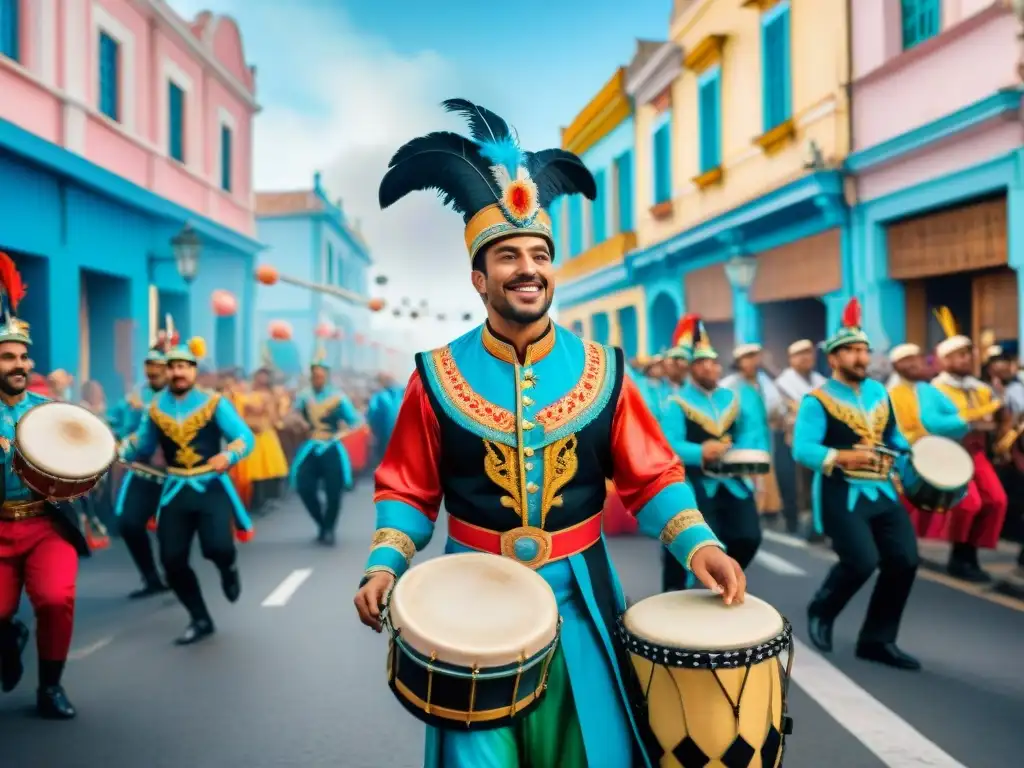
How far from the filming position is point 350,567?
9398 millimetres

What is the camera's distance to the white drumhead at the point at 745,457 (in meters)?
6.48

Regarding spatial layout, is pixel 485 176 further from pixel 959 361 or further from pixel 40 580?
pixel 959 361

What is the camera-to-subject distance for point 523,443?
9.90 feet

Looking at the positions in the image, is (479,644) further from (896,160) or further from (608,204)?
(608,204)

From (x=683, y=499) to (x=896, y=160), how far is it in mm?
12079

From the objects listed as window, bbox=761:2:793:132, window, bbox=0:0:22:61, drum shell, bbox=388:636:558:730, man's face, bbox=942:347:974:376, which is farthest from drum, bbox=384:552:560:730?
window, bbox=761:2:793:132

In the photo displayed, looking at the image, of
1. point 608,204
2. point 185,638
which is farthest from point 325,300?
point 185,638

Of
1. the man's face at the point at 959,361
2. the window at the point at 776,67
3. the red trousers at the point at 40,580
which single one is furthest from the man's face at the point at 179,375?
the window at the point at 776,67

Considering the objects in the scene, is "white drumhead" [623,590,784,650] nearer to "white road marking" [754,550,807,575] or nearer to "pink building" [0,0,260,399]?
"white road marking" [754,550,807,575]

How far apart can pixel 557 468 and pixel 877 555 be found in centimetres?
370

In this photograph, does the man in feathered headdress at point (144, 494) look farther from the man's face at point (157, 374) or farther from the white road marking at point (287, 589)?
the white road marking at point (287, 589)

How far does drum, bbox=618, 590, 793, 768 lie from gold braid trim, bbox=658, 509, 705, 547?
282 millimetres

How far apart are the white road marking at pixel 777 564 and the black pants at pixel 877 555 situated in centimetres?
240

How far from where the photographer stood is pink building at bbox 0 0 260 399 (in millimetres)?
14133
